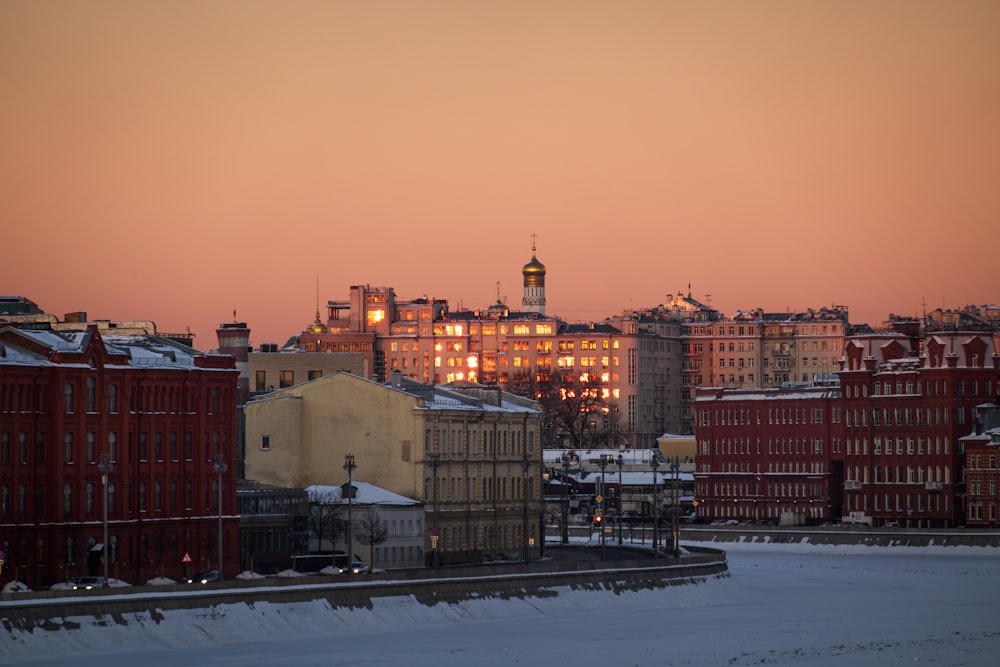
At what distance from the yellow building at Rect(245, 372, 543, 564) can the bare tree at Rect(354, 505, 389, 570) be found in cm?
398

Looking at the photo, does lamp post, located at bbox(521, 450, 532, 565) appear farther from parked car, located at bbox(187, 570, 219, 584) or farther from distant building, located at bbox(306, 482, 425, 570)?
parked car, located at bbox(187, 570, 219, 584)

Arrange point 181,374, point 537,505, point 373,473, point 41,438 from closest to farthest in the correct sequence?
point 41,438, point 181,374, point 373,473, point 537,505

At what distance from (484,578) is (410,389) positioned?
1307 inches

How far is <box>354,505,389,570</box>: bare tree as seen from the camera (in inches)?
5645

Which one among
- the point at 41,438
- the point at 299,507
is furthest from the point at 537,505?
the point at 41,438

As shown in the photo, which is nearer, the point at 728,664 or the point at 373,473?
the point at 728,664

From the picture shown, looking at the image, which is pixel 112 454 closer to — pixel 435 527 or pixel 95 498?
pixel 95 498

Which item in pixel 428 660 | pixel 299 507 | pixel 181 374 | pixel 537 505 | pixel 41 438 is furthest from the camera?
pixel 537 505

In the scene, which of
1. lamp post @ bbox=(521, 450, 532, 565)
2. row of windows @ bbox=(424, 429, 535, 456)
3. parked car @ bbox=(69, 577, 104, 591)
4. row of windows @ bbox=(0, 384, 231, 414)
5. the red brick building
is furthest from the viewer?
row of windows @ bbox=(424, 429, 535, 456)

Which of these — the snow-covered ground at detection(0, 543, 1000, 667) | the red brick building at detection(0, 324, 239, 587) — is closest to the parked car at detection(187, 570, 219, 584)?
the red brick building at detection(0, 324, 239, 587)

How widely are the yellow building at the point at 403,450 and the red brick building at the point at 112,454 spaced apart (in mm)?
18212

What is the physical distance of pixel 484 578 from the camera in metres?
128

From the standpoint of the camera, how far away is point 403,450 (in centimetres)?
15162

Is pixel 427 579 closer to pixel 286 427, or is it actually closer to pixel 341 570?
pixel 341 570
